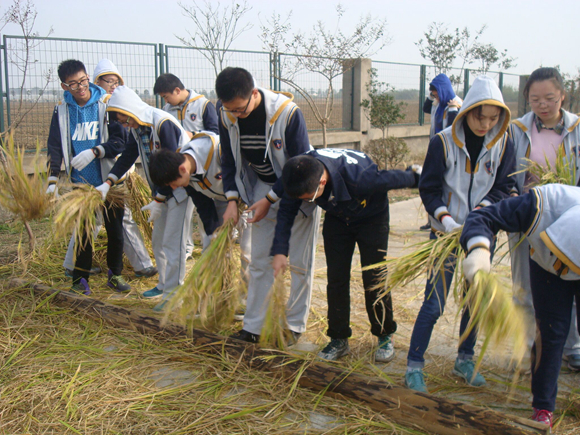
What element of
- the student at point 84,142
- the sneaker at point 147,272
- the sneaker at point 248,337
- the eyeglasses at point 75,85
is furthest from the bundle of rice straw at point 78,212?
the sneaker at point 248,337

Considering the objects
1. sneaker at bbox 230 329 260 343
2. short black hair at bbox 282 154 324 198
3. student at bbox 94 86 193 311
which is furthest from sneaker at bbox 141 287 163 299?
short black hair at bbox 282 154 324 198

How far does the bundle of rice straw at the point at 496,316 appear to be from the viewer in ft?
6.61

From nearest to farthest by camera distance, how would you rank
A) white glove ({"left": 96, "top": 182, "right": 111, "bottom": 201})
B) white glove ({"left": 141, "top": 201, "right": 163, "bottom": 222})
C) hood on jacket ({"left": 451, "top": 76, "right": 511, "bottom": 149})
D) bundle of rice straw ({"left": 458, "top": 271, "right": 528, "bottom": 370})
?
bundle of rice straw ({"left": 458, "top": 271, "right": 528, "bottom": 370}), hood on jacket ({"left": 451, "top": 76, "right": 511, "bottom": 149}), white glove ({"left": 141, "top": 201, "right": 163, "bottom": 222}), white glove ({"left": 96, "top": 182, "right": 111, "bottom": 201})

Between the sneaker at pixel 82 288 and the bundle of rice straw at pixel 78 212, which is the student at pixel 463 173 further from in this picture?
the sneaker at pixel 82 288

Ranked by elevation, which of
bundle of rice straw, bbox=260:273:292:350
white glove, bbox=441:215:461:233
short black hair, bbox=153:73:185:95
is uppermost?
short black hair, bbox=153:73:185:95

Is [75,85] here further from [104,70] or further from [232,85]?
[232,85]

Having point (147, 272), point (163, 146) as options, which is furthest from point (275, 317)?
point (147, 272)

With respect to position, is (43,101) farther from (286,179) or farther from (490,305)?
(490,305)

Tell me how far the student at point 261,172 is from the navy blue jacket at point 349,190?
24 cm

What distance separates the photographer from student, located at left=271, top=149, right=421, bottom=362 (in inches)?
108

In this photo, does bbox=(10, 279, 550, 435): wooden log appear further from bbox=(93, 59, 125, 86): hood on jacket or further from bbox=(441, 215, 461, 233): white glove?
bbox=(93, 59, 125, 86): hood on jacket

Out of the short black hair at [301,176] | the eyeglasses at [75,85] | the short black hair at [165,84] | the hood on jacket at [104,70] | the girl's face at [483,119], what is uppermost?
the hood on jacket at [104,70]

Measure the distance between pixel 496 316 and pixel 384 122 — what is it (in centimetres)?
1015

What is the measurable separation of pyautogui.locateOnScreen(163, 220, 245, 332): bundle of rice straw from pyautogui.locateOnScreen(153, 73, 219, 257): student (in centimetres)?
179
